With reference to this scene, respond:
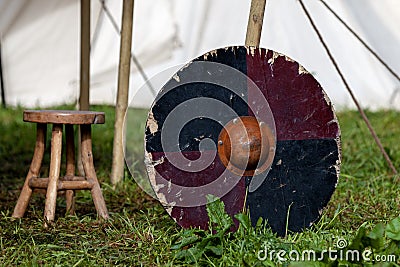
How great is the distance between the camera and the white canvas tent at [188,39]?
17.1 ft

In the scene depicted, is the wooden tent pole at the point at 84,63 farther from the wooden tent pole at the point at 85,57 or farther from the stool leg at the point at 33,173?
the stool leg at the point at 33,173

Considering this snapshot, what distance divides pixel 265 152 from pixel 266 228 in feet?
0.81

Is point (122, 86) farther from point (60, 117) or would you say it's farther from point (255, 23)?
point (255, 23)

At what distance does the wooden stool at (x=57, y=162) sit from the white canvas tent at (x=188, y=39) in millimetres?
2512

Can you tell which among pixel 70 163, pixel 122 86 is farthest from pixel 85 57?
pixel 70 163

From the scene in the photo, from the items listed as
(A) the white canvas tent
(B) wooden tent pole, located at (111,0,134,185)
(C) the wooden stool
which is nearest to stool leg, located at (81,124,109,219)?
(C) the wooden stool

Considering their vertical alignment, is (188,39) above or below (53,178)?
above

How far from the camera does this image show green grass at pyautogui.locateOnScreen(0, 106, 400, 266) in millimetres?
1948

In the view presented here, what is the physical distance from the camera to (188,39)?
5.40 meters

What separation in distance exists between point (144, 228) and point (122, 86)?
825 mm

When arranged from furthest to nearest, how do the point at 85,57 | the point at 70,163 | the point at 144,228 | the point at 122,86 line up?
1. the point at 85,57
2. the point at 122,86
3. the point at 70,163
4. the point at 144,228

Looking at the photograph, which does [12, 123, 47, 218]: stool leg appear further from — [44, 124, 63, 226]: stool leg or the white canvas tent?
the white canvas tent

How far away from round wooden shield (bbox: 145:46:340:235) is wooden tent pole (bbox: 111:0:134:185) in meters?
0.83

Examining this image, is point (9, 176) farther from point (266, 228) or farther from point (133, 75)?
point (133, 75)
